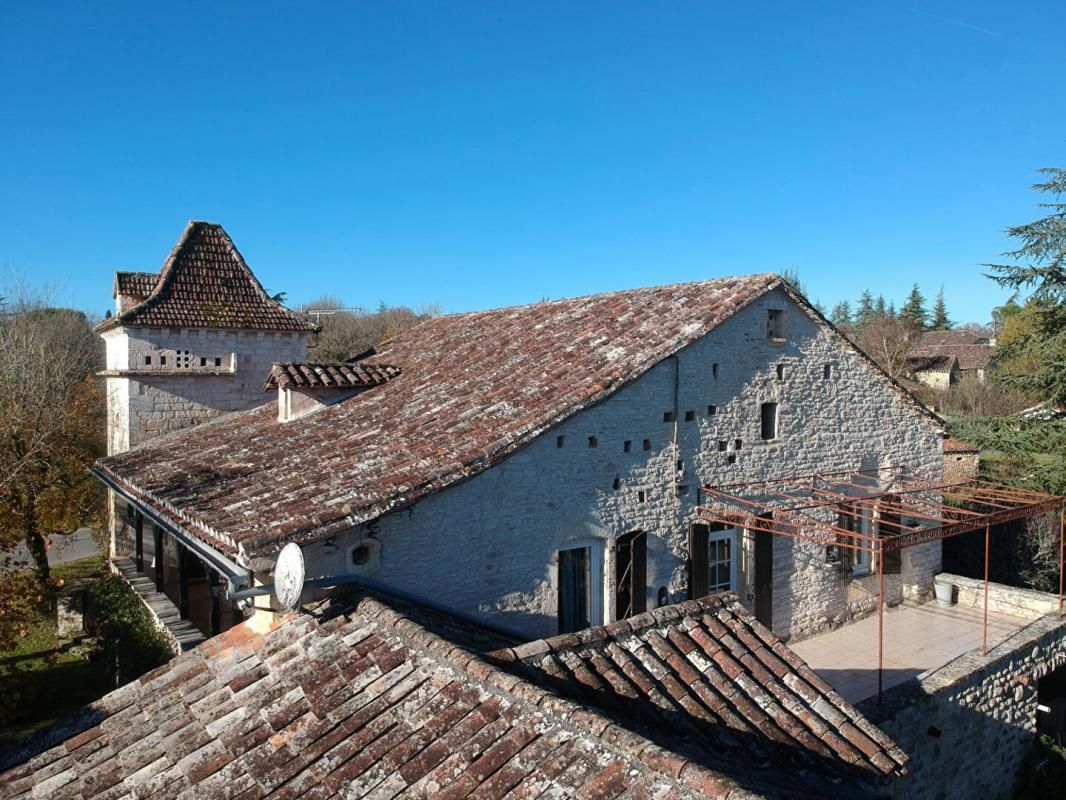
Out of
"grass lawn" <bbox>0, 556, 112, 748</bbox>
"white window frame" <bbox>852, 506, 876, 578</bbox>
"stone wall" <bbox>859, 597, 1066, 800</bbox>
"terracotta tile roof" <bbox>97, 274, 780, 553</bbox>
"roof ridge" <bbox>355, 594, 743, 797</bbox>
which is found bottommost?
"grass lawn" <bbox>0, 556, 112, 748</bbox>

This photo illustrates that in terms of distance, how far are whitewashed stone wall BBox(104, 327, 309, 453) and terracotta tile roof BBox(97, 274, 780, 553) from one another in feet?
2.75

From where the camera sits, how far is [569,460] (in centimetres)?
906

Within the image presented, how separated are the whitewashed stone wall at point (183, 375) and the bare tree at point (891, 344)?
31.3 m

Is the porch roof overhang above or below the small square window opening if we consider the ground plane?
below

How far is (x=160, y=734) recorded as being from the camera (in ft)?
18.3

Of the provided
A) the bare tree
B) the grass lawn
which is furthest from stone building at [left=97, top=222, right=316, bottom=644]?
the bare tree

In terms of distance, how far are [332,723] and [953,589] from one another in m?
13.3

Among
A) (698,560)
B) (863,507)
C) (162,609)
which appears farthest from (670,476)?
(162,609)

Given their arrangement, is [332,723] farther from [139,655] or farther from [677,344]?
[139,655]

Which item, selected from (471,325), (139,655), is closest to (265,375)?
(471,325)

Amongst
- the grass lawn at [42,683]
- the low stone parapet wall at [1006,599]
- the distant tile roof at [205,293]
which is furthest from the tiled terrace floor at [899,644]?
the distant tile roof at [205,293]

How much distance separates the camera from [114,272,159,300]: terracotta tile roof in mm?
14844

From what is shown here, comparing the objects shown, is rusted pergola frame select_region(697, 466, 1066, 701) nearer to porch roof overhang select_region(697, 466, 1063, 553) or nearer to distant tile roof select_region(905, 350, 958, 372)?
porch roof overhang select_region(697, 466, 1063, 553)

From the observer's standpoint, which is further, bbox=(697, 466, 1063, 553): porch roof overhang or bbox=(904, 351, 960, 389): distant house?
bbox=(904, 351, 960, 389): distant house
